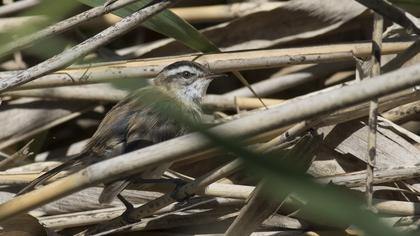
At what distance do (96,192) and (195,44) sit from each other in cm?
98

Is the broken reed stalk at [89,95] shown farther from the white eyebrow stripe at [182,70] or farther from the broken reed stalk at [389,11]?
the broken reed stalk at [389,11]

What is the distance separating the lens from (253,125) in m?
2.39

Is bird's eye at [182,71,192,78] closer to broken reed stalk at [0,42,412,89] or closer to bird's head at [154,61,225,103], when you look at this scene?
bird's head at [154,61,225,103]

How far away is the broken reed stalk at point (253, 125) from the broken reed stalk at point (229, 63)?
1670 mm

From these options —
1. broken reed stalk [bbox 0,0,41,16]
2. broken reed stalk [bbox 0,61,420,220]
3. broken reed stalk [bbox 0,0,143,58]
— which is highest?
broken reed stalk [bbox 0,0,41,16]

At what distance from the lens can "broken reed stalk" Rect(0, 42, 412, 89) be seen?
4281 millimetres

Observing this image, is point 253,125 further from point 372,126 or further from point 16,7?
point 16,7

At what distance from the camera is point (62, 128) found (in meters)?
5.54

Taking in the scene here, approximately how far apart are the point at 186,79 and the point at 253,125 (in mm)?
2490

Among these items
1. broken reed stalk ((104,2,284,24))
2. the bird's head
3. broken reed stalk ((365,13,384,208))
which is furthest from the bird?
broken reed stalk ((365,13,384,208))

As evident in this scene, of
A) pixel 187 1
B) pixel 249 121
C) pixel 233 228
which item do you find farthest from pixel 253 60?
pixel 249 121

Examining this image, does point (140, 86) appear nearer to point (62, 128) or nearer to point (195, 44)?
point (195, 44)

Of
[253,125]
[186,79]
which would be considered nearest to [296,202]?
[186,79]

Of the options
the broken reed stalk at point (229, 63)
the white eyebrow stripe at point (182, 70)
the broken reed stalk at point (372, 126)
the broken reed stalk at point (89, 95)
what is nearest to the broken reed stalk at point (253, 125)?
the broken reed stalk at point (372, 126)
